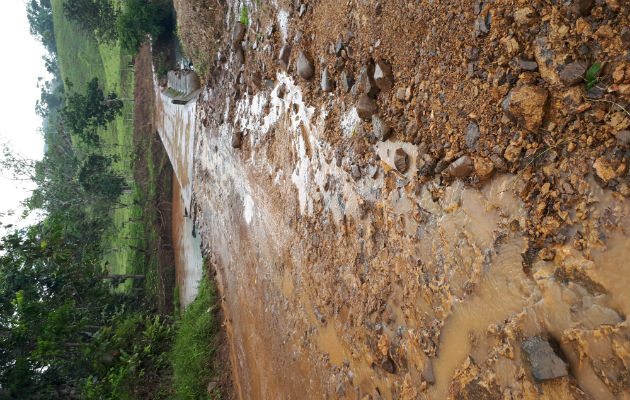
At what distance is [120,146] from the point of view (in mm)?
12953

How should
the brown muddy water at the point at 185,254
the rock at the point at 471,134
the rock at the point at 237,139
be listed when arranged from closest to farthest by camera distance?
the rock at the point at 471,134 < the rock at the point at 237,139 < the brown muddy water at the point at 185,254

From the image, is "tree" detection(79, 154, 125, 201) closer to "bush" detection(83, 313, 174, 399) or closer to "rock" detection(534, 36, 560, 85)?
"bush" detection(83, 313, 174, 399)

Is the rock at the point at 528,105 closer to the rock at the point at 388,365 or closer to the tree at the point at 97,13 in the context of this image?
the rock at the point at 388,365

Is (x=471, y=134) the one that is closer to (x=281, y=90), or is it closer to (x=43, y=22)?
(x=281, y=90)

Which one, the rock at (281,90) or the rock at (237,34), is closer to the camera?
the rock at (281,90)

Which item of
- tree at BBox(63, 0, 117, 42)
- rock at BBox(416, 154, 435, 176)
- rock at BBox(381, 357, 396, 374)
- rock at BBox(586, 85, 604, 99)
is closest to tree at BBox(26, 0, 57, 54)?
tree at BBox(63, 0, 117, 42)

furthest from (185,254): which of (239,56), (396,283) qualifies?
(396,283)

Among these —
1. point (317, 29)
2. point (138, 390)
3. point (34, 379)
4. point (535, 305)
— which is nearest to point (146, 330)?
point (138, 390)

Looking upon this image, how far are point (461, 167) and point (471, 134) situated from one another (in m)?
0.16

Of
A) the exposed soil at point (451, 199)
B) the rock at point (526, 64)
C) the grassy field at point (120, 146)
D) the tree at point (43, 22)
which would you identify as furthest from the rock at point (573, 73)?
the tree at point (43, 22)

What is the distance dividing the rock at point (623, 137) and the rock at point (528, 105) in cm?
29

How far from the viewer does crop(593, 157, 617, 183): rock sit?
1.41m

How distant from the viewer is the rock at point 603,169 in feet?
4.63

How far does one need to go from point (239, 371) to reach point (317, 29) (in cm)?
420
